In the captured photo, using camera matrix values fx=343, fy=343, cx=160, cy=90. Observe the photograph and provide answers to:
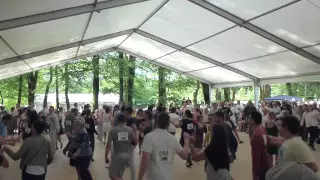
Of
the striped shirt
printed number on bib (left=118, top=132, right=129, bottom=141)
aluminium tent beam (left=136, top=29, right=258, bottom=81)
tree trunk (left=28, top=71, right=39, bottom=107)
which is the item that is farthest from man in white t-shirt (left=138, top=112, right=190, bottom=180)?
tree trunk (left=28, top=71, right=39, bottom=107)

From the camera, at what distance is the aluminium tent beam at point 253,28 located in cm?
1163

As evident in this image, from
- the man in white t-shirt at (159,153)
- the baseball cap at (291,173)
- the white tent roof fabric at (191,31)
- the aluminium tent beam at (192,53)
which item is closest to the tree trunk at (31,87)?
the white tent roof fabric at (191,31)

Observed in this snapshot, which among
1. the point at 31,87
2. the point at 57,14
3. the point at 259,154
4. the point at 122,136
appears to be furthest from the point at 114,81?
the point at 259,154

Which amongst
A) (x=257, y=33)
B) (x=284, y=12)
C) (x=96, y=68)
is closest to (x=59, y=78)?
(x=96, y=68)

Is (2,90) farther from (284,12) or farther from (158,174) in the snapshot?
(158,174)

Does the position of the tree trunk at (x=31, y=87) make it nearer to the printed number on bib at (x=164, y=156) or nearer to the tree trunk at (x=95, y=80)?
the tree trunk at (x=95, y=80)

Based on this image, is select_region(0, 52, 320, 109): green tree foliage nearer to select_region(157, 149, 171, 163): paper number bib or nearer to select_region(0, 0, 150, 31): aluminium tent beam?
select_region(0, 0, 150, 31): aluminium tent beam

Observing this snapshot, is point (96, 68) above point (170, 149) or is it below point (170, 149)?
above

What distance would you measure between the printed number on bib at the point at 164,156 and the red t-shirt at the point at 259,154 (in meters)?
1.47

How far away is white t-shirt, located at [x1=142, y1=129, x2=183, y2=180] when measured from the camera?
3855 mm

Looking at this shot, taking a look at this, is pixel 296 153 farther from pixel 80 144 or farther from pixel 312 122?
pixel 312 122

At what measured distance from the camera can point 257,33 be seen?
12727mm

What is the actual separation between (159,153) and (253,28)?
983 cm

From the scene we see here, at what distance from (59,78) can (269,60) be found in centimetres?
1679
